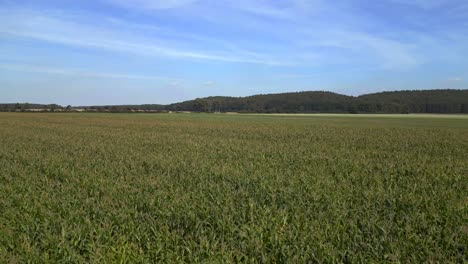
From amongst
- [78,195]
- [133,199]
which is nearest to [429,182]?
[133,199]

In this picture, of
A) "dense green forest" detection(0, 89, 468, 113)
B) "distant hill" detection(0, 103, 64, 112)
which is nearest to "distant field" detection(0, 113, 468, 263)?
"dense green forest" detection(0, 89, 468, 113)

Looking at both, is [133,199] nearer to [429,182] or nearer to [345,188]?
[345,188]

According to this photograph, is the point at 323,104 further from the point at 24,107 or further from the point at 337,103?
the point at 24,107

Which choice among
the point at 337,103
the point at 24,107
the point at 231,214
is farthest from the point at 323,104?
the point at 231,214

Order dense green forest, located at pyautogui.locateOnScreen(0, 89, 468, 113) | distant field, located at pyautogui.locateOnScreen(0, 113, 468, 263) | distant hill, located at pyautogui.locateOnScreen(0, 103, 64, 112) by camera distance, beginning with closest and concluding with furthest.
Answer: distant field, located at pyautogui.locateOnScreen(0, 113, 468, 263)
dense green forest, located at pyautogui.locateOnScreen(0, 89, 468, 113)
distant hill, located at pyautogui.locateOnScreen(0, 103, 64, 112)

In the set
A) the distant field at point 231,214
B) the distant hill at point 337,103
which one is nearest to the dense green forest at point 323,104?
the distant hill at point 337,103

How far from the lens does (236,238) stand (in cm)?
630

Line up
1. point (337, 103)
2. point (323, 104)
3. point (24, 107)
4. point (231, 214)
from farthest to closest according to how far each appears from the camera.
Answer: point (323, 104)
point (337, 103)
point (24, 107)
point (231, 214)

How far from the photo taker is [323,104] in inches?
5773

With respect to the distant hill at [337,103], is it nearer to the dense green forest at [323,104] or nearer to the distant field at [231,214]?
the dense green forest at [323,104]

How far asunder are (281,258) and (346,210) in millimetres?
2697

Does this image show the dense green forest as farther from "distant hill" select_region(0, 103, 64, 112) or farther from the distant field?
the distant field

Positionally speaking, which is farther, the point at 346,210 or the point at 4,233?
the point at 346,210

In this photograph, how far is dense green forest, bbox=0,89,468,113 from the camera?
129m
